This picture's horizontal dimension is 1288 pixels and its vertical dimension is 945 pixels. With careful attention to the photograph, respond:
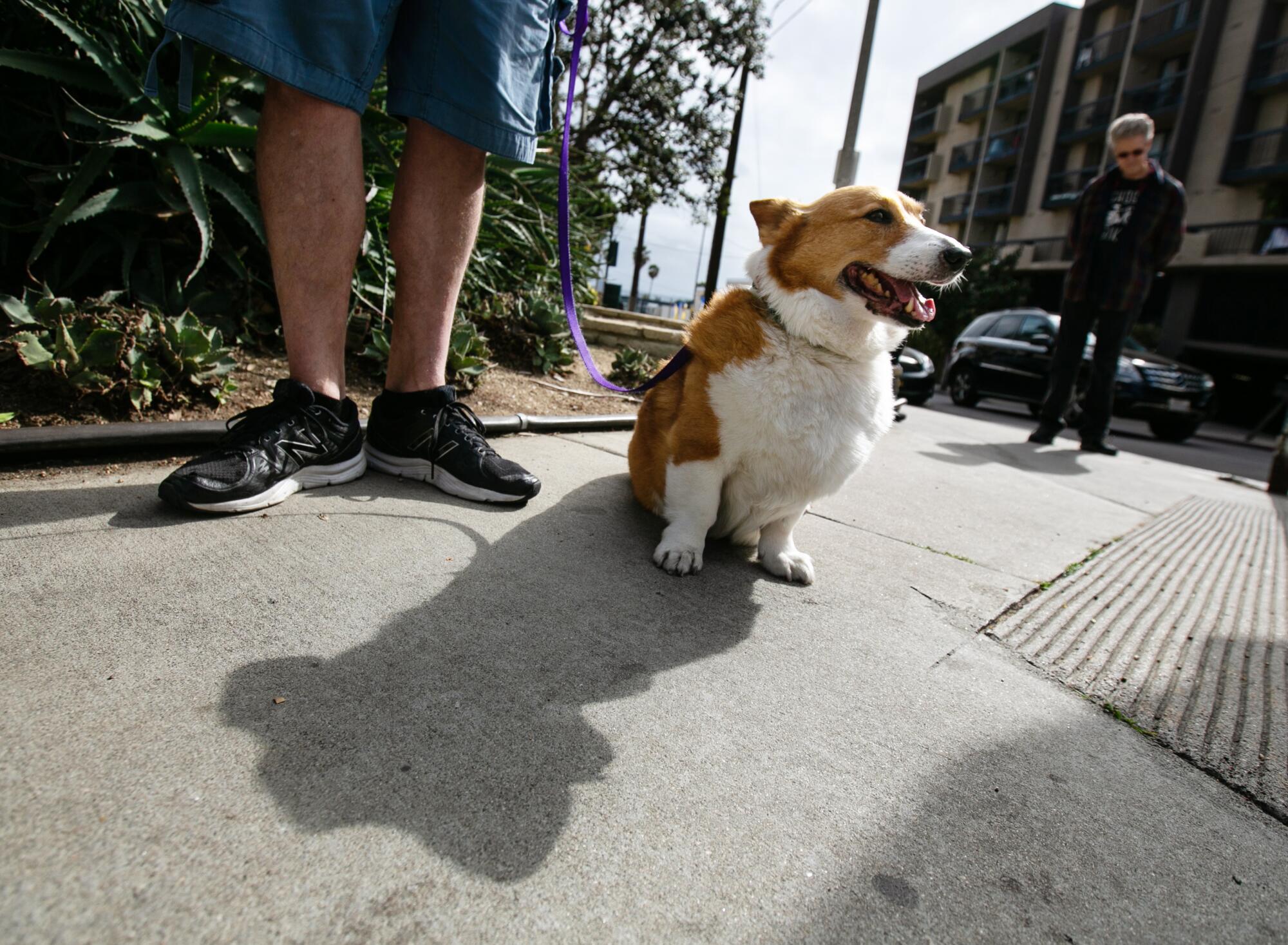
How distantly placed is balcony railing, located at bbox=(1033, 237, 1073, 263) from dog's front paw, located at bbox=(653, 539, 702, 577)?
28930mm

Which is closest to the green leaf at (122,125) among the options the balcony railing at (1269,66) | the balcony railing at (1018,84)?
the balcony railing at (1269,66)

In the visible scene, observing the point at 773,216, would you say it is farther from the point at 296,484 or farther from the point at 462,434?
the point at 296,484

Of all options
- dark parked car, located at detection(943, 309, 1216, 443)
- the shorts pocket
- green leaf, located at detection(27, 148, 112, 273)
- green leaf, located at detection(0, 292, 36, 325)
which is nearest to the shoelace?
the shorts pocket

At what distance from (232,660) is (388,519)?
68 cm

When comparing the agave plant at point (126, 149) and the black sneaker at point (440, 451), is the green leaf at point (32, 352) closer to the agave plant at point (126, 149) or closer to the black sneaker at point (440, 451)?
the agave plant at point (126, 149)

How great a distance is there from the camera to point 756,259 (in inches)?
78.4

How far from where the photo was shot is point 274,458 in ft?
5.57

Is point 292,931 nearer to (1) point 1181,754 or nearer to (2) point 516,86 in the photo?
(1) point 1181,754

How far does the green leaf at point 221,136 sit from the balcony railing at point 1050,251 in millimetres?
28796

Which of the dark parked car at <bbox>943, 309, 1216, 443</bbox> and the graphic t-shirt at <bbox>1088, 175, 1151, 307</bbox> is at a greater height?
the graphic t-shirt at <bbox>1088, 175, 1151, 307</bbox>

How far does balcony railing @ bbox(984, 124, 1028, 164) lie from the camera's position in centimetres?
2948

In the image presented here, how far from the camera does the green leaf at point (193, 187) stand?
238 centimetres

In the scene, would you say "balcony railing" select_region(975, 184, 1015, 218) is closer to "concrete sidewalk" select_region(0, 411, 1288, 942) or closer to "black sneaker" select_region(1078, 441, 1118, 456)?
"black sneaker" select_region(1078, 441, 1118, 456)

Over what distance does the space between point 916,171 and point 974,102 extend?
4.56 meters
